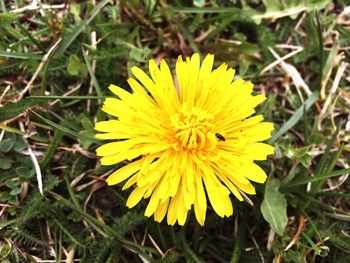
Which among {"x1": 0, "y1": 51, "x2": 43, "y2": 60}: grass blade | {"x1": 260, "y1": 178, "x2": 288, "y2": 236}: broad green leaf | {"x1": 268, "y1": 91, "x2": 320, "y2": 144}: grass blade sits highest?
{"x1": 0, "y1": 51, "x2": 43, "y2": 60}: grass blade

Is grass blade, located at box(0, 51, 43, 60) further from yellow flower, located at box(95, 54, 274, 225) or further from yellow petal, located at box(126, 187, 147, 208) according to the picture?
yellow petal, located at box(126, 187, 147, 208)

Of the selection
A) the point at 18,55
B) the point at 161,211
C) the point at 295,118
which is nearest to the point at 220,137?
the point at 161,211

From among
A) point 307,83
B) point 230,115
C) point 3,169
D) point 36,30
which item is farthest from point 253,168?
point 36,30

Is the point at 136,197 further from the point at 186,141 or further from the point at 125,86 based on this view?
the point at 125,86

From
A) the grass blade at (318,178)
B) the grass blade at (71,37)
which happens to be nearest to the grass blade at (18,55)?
the grass blade at (71,37)

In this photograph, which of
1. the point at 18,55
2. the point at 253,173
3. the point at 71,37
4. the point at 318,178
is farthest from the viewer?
the point at 71,37

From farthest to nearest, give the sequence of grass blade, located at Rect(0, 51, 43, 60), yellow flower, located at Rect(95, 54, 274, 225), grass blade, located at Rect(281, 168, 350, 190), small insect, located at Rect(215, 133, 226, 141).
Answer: grass blade, located at Rect(0, 51, 43, 60)
grass blade, located at Rect(281, 168, 350, 190)
small insect, located at Rect(215, 133, 226, 141)
yellow flower, located at Rect(95, 54, 274, 225)

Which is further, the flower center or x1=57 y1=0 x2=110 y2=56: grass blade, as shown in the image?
x1=57 y1=0 x2=110 y2=56: grass blade

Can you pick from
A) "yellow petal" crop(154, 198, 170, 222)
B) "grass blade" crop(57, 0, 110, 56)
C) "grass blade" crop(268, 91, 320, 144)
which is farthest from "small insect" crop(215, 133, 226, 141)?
"grass blade" crop(57, 0, 110, 56)
